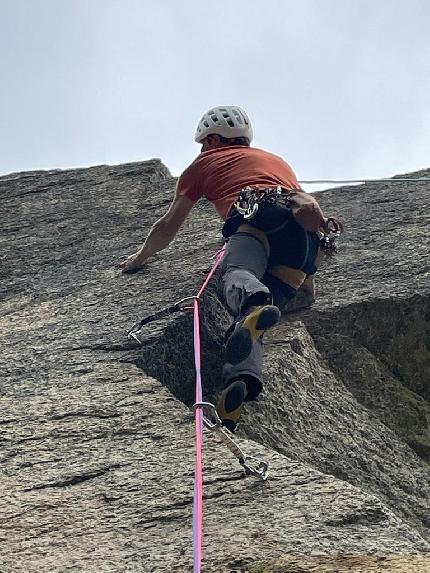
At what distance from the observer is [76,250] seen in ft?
24.7

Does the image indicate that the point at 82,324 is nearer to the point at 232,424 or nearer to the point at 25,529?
the point at 232,424

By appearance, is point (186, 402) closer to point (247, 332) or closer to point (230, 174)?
point (247, 332)

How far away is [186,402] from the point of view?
17.7ft

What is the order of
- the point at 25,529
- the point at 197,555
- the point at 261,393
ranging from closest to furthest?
1. the point at 197,555
2. the point at 25,529
3. the point at 261,393

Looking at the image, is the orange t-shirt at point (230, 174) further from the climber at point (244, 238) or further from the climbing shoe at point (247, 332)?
the climbing shoe at point (247, 332)

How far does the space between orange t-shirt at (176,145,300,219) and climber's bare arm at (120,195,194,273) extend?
0.23 ft

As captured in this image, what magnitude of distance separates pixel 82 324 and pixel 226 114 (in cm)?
174

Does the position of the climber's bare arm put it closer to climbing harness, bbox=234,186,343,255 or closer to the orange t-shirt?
the orange t-shirt

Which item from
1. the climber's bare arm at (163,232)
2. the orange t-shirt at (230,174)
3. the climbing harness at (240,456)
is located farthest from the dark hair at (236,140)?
the climbing harness at (240,456)

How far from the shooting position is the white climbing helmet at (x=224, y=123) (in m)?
6.63

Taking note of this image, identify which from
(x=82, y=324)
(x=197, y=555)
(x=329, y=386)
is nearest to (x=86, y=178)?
(x=82, y=324)

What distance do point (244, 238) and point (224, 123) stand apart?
123 cm

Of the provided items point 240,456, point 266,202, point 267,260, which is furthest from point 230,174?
point 240,456

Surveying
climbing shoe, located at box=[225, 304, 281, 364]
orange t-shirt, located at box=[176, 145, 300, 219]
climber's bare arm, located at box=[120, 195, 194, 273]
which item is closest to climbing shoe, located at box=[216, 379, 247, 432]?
climbing shoe, located at box=[225, 304, 281, 364]
